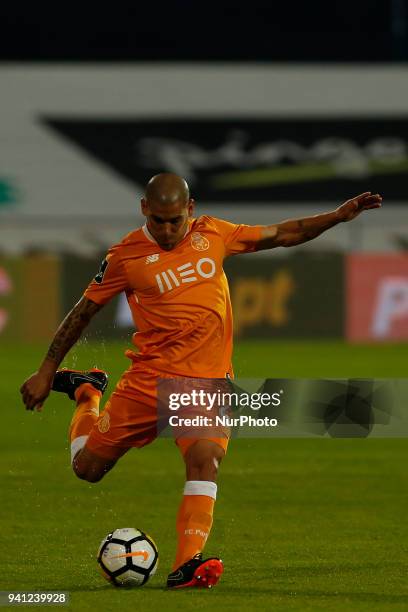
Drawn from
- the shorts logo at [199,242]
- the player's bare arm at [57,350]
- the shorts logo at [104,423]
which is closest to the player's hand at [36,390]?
the player's bare arm at [57,350]

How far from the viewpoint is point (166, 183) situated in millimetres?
6215

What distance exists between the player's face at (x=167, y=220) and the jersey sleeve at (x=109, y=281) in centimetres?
23

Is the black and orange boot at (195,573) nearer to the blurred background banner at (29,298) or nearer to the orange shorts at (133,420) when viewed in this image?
the orange shorts at (133,420)

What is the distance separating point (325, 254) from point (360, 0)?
33.6 ft

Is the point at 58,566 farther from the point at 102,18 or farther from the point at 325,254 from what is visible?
the point at 102,18

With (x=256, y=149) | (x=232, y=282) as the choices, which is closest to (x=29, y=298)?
(x=232, y=282)

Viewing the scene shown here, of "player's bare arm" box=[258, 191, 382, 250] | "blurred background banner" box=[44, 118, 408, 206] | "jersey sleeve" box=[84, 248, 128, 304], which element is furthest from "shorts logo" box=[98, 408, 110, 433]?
"blurred background banner" box=[44, 118, 408, 206]

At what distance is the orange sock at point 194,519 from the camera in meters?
6.20

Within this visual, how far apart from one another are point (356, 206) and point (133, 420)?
1.50 m

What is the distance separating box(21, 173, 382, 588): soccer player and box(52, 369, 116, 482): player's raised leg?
20 cm

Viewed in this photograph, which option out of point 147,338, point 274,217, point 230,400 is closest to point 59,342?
point 147,338

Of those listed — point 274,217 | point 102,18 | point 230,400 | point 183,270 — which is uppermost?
point 102,18

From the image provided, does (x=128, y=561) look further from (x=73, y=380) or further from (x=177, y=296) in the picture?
(x=73, y=380)

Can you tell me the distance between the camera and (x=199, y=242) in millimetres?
6520
